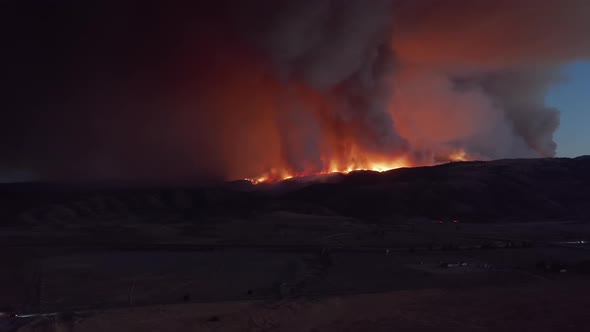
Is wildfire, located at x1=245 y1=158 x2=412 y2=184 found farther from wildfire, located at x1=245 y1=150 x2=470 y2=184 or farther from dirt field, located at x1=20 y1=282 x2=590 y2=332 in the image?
dirt field, located at x1=20 y1=282 x2=590 y2=332

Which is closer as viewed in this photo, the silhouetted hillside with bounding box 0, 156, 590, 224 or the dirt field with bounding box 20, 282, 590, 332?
the dirt field with bounding box 20, 282, 590, 332

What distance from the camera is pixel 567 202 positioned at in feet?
199

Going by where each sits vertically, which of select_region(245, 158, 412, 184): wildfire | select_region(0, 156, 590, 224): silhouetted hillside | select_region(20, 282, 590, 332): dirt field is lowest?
select_region(20, 282, 590, 332): dirt field

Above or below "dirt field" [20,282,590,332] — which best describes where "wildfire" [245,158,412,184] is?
above

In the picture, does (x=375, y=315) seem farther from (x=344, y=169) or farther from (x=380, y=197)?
(x=344, y=169)

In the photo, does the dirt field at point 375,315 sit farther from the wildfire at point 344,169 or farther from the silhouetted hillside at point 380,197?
the wildfire at point 344,169

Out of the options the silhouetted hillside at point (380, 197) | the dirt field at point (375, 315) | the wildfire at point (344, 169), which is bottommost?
the dirt field at point (375, 315)

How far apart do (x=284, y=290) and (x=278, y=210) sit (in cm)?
3933

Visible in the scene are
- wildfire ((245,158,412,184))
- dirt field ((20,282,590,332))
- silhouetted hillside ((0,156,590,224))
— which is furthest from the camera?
wildfire ((245,158,412,184))

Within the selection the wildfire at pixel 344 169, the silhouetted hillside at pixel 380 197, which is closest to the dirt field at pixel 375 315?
the silhouetted hillside at pixel 380 197

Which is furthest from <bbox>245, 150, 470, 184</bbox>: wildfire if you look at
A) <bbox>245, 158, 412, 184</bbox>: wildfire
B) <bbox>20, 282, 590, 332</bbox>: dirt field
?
<bbox>20, 282, 590, 332</bbox>: dirt field

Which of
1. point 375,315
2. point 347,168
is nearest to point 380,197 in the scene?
point 347,168

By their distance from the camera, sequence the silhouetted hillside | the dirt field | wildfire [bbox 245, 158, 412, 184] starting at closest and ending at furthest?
the dirt field → the silhouetted hillside → wildfire [bbox 245, 158, 412, 184]

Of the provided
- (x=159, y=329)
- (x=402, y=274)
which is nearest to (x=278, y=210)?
(x=402, y=274)
